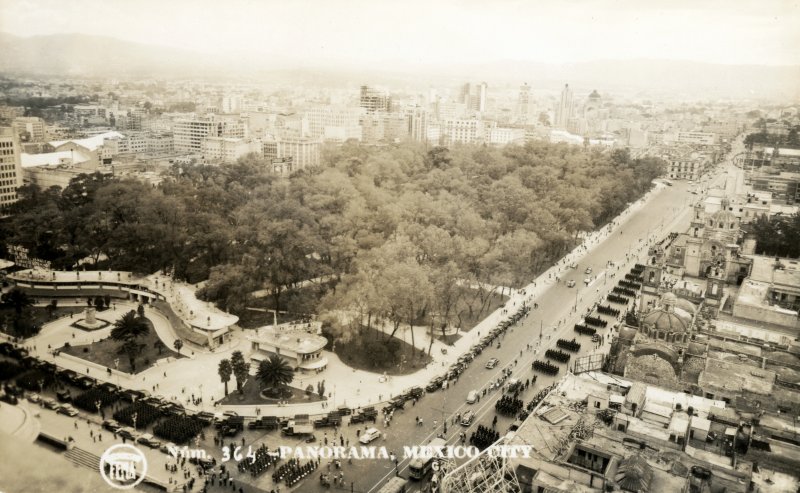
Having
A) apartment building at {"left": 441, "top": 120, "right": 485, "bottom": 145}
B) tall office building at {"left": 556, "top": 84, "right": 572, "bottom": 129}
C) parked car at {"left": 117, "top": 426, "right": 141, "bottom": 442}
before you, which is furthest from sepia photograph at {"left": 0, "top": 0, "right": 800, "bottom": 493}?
apartment building at {"left": 441, "top": 120, "right": 485, "bottom": 145}

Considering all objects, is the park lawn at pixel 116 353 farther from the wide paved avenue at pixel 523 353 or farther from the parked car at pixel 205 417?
the wide paved avenue at pixel 523 353

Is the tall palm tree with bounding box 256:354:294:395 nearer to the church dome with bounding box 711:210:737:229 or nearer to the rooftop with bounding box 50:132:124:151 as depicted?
the rooftop with bounding box 50:132:124:151

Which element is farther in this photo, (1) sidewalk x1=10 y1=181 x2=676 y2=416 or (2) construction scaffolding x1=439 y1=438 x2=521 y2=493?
(1) sidewalk x1=10 y1=181 x2=676 y2=416

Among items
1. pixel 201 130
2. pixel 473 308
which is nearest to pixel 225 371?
pixel 473 308

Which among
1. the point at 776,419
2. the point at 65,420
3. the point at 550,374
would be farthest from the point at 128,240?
the point at 776,419

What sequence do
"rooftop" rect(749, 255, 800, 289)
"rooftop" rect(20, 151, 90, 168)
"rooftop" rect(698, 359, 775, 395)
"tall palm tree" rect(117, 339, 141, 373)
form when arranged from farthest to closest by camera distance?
"rooftop" rect(20, 151, 90, 168) → "rooftop" rect(749, 255, 800, 289) → "tall palm tree" rect(117, 339, 141, 373) → "rooftop" rect(698, 359, 775, 395)

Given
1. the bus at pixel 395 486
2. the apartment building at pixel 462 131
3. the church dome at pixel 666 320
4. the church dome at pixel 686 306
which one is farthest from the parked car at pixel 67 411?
the apartment building at pixel 462 131
